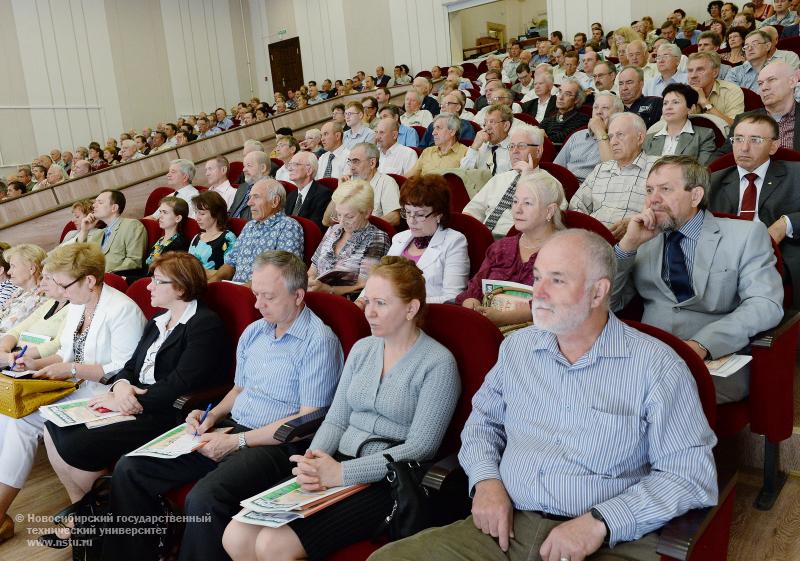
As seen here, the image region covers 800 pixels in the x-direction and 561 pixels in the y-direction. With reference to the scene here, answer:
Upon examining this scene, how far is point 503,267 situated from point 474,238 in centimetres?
44

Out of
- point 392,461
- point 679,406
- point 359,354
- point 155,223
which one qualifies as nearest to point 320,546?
point 392,461

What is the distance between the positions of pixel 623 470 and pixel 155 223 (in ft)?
12.7

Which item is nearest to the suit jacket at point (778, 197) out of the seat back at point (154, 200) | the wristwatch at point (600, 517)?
the wristwatch at point (600, 517)

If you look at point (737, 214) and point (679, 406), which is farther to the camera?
point (737, 214)

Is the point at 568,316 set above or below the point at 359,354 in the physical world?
above

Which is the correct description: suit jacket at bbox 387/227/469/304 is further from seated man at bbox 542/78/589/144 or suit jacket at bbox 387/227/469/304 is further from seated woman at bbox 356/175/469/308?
seated man at bbox 542/78/589/144

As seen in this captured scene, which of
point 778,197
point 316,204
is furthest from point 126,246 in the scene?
point 778,197

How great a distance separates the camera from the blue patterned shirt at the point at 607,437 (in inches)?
49.9

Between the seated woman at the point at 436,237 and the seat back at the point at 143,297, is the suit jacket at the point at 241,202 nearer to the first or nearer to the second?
the seat back at the point at 143,297

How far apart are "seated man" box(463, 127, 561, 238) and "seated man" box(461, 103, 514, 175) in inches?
22.8

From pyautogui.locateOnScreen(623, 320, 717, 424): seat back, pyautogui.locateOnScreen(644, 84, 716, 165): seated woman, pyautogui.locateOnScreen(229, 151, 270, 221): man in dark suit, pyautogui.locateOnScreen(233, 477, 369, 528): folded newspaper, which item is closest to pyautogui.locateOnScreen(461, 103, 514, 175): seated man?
pyautogui.locateOnScreen(644, 84, 716, 165): seated woman

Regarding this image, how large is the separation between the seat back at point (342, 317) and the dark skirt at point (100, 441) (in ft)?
1.99

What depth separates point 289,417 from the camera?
2.04 meters

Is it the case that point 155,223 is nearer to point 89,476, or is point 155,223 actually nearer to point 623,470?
point 89,476
